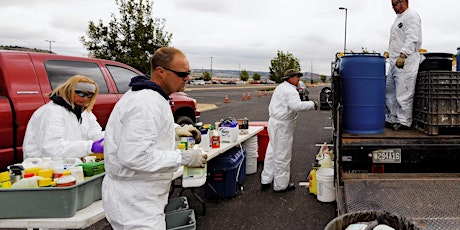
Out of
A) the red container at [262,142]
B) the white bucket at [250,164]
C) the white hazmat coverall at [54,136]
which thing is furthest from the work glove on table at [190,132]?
the red container at [262,142]

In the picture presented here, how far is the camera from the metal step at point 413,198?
88.0 inches

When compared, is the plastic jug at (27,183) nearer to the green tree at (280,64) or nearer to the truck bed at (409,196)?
the truck bed at (409,196)

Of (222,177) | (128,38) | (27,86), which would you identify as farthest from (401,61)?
(128,38)

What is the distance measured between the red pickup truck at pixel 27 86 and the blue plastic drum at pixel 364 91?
3.55 meters

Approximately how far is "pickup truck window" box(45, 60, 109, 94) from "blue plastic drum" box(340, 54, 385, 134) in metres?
3.69

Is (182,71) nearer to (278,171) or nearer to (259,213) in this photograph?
(259,213)

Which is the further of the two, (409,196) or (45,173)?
(409,196)

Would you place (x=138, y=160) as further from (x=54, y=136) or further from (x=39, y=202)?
(x=54, y=136)

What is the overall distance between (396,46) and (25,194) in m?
4.38

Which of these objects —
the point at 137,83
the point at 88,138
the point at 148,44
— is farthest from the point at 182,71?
the point at 148,44

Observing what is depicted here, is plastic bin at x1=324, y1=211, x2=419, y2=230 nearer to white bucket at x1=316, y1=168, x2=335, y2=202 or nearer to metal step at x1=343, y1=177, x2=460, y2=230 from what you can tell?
metal step at x1=343, y1=177, x2=460, y2=230

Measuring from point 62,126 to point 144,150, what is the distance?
1.53 meters

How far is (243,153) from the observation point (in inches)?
207

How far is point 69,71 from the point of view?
460 centimetres
